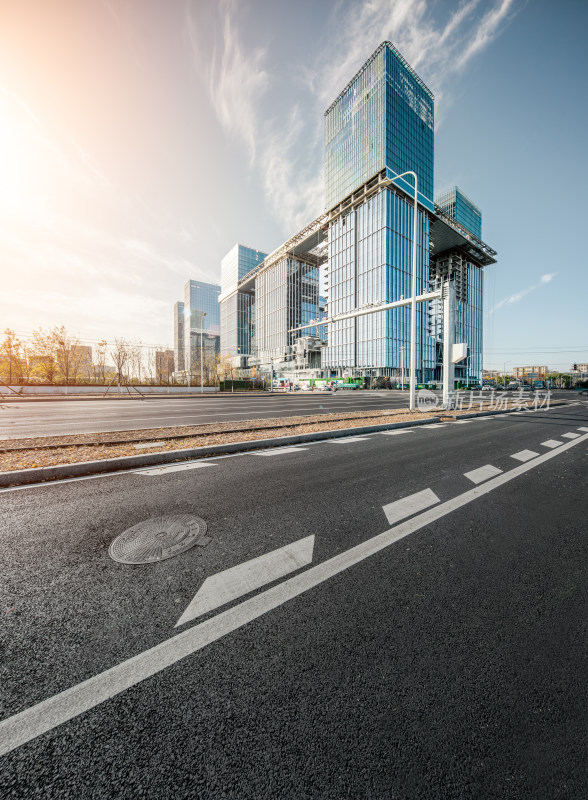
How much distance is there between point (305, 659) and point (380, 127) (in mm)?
95943

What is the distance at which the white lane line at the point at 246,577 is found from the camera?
2133 millimetres

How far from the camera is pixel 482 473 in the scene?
5371 mm

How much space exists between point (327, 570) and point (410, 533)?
1130 millimetres

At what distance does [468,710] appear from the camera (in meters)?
1.42

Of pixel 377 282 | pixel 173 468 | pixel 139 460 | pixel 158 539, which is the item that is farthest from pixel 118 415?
pixel 377 282

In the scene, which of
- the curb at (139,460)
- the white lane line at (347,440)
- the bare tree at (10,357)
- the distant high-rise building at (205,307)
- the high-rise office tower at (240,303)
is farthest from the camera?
the distant high-rise building at (205,307)

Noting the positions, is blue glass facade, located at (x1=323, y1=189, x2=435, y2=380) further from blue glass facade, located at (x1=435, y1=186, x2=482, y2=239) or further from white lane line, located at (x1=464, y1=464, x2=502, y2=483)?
white lane line, located at (x1=464, y1=464, x2=502, y2=483)

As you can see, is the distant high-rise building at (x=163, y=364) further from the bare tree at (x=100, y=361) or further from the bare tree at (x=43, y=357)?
the bare tree at (x=43, y=357)

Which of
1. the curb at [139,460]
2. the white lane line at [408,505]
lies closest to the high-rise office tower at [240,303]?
the curb at [139,460]

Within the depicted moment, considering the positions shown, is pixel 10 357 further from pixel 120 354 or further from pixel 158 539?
pixel 158 539

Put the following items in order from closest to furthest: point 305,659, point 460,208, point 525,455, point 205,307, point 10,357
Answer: point 305,659
point 525,455
point 10,357
point 460,208
point 205,307

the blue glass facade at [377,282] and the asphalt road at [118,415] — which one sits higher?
the blue glass facade at [377,282]

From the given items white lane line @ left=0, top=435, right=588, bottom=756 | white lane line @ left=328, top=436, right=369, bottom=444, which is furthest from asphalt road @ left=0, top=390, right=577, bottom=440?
white lane line @ left=0, top=435, right=588, bottom=756

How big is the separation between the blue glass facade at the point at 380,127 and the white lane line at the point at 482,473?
82.0m
